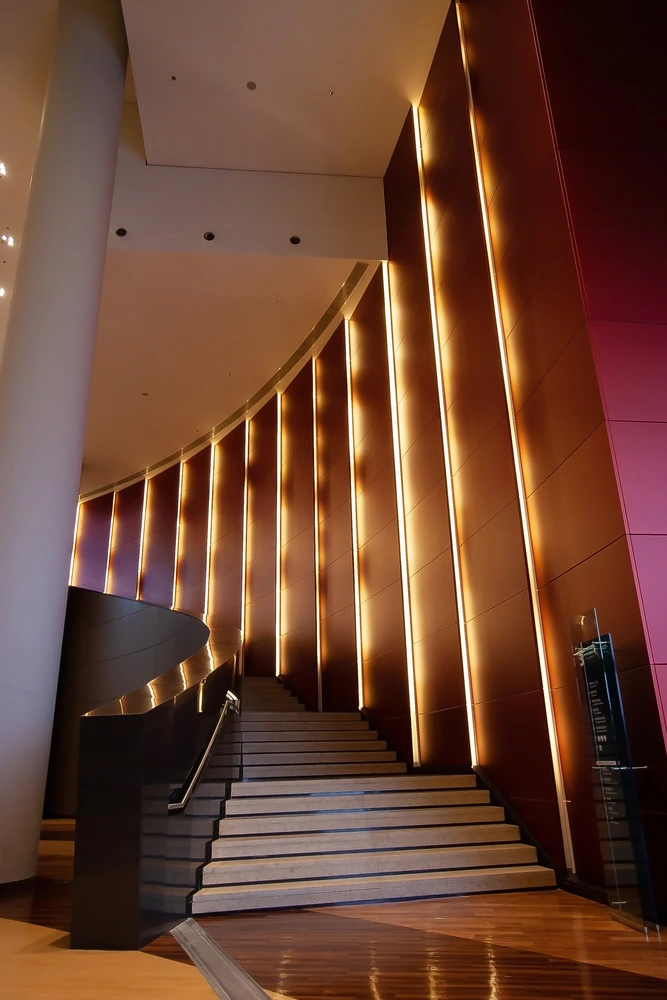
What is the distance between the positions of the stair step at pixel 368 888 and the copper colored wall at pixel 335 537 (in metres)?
4.00

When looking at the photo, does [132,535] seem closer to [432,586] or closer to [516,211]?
[432,586]

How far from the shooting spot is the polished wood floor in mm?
2459

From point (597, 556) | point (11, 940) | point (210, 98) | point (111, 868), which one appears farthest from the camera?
point (210, 98)

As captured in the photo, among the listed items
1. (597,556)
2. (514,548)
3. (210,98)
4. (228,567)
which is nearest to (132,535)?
(228,567)

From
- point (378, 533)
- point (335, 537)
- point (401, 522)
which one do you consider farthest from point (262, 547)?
point (401, 522)

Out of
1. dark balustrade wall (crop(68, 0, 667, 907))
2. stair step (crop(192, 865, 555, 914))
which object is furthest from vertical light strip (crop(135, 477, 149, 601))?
stair step (crop(192, 865, 555, 914))

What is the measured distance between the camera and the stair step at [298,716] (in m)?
7.18

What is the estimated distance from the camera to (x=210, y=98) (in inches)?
317

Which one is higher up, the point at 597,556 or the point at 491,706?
the point at 597,556

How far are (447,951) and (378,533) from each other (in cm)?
541

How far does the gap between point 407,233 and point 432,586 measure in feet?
13.6

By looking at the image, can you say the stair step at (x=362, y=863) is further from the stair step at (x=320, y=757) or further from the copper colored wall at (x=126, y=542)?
the copper colored wall at (x=126, y=542)

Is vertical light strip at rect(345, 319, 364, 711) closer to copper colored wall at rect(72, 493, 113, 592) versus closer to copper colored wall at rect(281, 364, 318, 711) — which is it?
copper colored wall at rect(281, 364, 318, 711)

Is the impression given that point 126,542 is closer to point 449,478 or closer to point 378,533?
point 378,533
